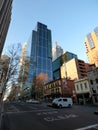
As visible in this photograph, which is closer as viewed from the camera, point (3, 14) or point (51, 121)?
point (51, 121)

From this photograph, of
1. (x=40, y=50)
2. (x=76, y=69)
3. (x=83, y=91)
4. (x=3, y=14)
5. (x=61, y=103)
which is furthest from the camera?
(x=40, y=50)

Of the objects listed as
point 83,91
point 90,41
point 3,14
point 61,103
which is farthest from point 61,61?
point 3,14

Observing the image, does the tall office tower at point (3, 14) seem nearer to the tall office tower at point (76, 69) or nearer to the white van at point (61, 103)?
the white van at point (61, 103)

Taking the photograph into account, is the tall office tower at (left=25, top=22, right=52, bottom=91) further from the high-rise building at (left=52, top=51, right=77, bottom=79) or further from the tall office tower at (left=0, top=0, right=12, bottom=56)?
the tall office tower at (left=0, top=0, right=12, bottom=56)

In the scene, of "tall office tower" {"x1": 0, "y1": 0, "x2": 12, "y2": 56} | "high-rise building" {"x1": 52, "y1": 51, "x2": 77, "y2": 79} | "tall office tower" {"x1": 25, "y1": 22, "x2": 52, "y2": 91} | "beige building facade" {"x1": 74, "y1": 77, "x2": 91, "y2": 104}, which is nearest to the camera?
"tall office tower" {"x1": 0, "y1": 0, "x2": 12, "y2": 56}

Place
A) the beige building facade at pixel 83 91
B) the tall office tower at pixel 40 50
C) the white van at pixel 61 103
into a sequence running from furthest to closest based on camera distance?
1. the tall office tower at pixel 40 50
2. the beige building facade at pixel 83 91
3. the white van at pixel 61 103

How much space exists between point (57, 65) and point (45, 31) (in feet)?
147

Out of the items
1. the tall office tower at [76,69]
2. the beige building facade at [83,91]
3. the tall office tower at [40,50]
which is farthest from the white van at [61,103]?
the tall office tower at [40,50]

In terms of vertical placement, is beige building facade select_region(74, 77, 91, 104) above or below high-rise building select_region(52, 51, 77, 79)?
below

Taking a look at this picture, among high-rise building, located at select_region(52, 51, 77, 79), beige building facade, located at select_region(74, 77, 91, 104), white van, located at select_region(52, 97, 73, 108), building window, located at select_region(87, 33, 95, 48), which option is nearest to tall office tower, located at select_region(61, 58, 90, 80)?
building window, located at select_region(87, 33, 95, 48)

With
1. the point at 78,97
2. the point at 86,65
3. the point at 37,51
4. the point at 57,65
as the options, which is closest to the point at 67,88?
the point at 78,97

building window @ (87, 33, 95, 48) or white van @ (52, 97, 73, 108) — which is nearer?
white van @ (52, 97, 73, 108)

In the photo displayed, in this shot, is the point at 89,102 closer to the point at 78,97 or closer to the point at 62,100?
the point at 78,97

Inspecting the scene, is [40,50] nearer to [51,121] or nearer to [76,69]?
[76,69]
